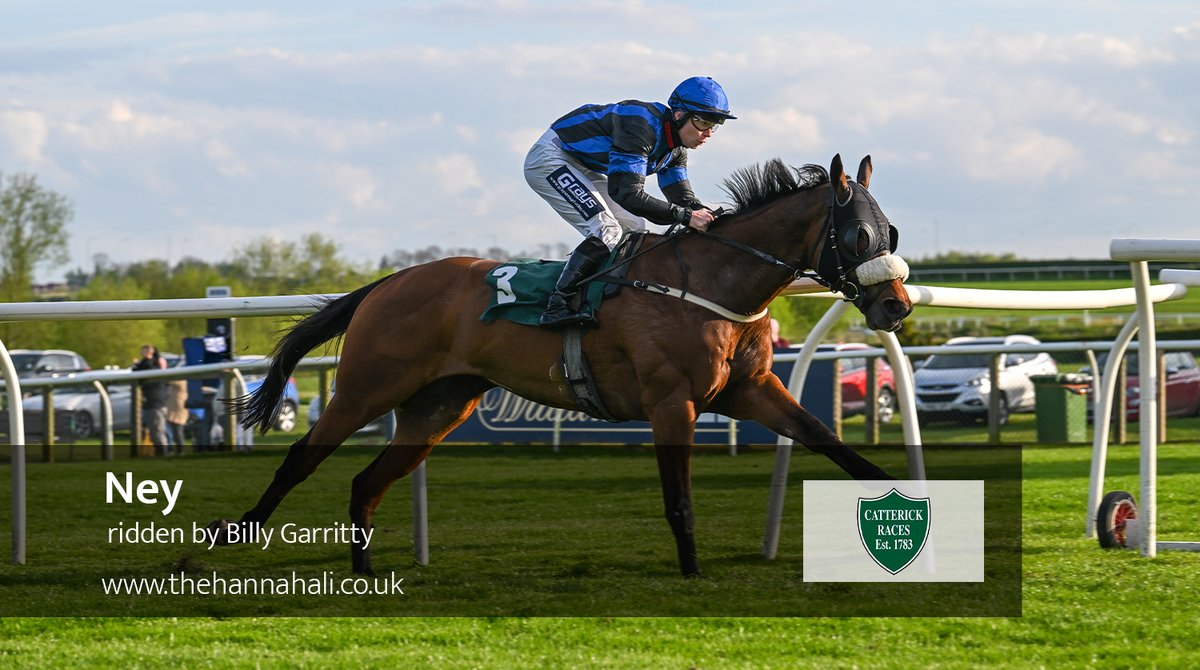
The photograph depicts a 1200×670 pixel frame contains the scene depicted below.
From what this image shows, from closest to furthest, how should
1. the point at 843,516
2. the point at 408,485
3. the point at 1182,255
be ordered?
the point at 1182,255 < the point at 843,516 < the point at 408,485

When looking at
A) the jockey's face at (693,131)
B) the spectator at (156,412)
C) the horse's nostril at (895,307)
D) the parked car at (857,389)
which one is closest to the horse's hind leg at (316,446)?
the jockey's face at (693,131)

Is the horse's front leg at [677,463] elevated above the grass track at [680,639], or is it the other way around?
the horse's front leg at [677,463]

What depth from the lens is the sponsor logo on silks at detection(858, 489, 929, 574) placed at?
4926 mm

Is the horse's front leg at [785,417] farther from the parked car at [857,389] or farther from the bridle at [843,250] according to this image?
the parked car at [857,389]

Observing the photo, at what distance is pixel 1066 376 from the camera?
15781 mm

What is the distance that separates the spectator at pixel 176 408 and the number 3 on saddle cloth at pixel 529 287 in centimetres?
1016

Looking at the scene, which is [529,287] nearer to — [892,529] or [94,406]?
[892,529]

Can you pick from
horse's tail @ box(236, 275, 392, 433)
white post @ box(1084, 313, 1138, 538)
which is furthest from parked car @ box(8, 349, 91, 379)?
white post @ box(1084, 313, 1138, 538)

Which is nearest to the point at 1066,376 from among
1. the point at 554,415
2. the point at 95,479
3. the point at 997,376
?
the point at 997,376

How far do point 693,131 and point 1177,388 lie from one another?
45.1 feet

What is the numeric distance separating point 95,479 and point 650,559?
7.14 meters

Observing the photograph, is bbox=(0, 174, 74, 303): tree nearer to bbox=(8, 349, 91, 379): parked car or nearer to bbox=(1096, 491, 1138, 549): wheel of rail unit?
bbox=(8, 349, 91, 379): parked car

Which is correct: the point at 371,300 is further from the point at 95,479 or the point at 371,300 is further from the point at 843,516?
the point at 95,479

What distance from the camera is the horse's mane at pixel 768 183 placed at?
531 cm
